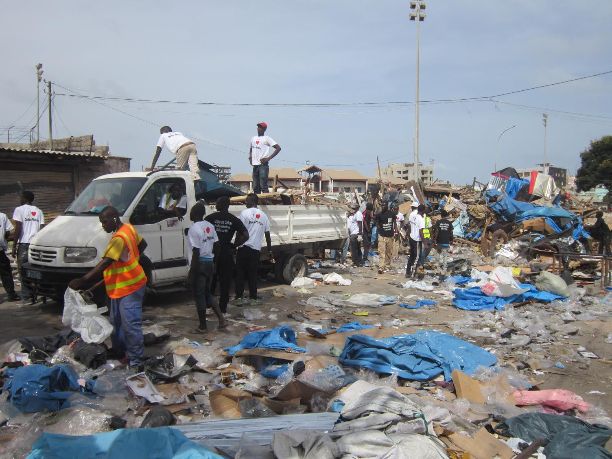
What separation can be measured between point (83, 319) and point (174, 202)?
336cm

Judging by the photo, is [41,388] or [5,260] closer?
[41,388]

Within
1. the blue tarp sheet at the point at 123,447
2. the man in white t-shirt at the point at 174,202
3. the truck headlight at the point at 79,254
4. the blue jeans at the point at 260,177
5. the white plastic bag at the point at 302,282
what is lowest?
the white plastic bag at the point at 302,282

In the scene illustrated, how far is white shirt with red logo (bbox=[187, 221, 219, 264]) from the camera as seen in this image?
6.18m

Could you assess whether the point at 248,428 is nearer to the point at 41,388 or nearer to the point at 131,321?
the point at 41,388

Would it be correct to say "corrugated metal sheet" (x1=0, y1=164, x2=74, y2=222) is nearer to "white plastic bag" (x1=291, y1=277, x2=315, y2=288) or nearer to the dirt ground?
the dirt ground

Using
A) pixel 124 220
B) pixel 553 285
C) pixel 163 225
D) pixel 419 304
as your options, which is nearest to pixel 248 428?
pixel 124 220

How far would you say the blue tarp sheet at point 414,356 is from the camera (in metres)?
5.01

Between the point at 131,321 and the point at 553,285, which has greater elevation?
the point at 131,321

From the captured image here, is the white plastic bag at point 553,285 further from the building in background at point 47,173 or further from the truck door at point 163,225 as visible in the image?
the building in background at point 47,173

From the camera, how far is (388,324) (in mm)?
7430

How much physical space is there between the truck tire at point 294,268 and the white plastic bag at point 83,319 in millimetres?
5573

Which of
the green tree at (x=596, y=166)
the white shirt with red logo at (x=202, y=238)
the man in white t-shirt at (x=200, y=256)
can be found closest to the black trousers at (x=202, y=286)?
the man in white t-shirt at (x=200, y=256)

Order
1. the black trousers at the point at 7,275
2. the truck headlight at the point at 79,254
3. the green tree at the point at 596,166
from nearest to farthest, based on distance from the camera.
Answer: the truck headlight at the point at 79,254, the black trousers at the point at 7,275, the green tree at the point at 596,166

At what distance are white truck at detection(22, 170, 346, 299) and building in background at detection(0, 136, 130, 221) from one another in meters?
7.55
